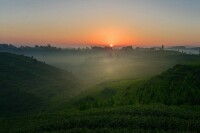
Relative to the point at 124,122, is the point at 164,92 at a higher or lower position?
higher

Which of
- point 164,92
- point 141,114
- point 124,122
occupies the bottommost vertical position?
point 124,122

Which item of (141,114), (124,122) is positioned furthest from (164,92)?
(124,122)

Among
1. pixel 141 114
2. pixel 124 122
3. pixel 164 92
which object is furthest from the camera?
pixel 164 92

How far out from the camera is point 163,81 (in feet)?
438

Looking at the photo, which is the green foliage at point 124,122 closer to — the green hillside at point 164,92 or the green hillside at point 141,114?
the green hillside at point 141,114

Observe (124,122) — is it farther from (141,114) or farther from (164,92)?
(164,92)

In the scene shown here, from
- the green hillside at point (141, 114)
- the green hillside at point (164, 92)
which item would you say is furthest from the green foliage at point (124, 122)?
the green hillside at point (164, 92)

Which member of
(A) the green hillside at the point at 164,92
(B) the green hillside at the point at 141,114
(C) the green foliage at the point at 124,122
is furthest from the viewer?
(A) the green hillside at the point at 164,92

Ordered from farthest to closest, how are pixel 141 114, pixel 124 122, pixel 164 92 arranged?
pixel 164 92
pixel 141 114
pixel 124 122

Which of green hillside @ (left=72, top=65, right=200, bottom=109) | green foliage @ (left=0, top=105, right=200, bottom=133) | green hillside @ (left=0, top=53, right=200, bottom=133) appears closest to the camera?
green foliage @ (left=0, top=105, right=200, bottom=133)

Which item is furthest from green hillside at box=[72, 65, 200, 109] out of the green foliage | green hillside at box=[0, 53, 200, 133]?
the green foliage

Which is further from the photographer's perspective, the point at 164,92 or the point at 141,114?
the point at 164,92

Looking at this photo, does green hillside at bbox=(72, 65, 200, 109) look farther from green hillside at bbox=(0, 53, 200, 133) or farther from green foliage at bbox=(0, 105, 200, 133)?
green foliage at bbox=(0, 105, 200, 133)

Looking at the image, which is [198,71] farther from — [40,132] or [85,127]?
[40,132]
